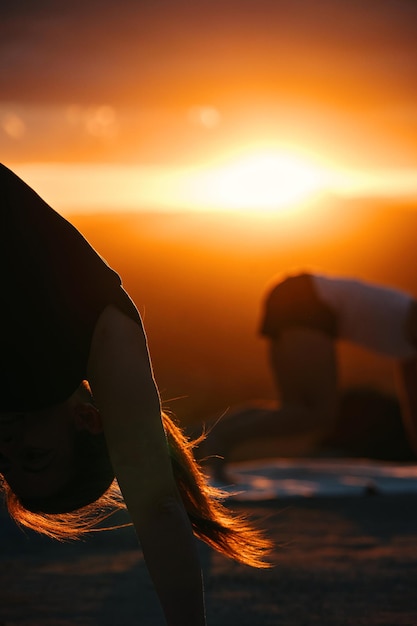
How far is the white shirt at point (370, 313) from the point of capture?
6.89 meters

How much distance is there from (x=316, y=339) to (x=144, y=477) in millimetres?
4702

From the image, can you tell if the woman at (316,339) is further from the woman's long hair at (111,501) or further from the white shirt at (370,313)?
the woman's long hair at (111,501)

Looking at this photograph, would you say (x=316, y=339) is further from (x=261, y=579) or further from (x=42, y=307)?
(x=42, y=307)

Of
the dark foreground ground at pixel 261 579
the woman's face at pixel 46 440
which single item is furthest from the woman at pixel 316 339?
the woman's face at pixel 46 440

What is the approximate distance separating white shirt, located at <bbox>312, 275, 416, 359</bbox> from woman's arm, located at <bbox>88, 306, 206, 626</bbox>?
4.66 m

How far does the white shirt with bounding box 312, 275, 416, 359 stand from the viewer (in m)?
6.89

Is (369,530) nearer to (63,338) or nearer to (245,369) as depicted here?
(63,338)

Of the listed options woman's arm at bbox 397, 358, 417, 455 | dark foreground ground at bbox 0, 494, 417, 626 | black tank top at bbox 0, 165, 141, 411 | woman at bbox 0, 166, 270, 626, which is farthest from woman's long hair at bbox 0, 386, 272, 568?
woman's arm at bbox 397, 358, 417, 455

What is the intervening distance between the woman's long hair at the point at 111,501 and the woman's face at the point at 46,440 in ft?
0.09

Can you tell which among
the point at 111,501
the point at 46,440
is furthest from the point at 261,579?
the point at 46,440

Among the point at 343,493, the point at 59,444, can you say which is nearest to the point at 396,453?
the point at 343,493

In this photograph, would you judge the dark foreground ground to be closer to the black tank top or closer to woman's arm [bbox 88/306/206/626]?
woman's arm [bbox 88/306/206/626]

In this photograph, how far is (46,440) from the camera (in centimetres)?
247

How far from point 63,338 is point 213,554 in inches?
118
